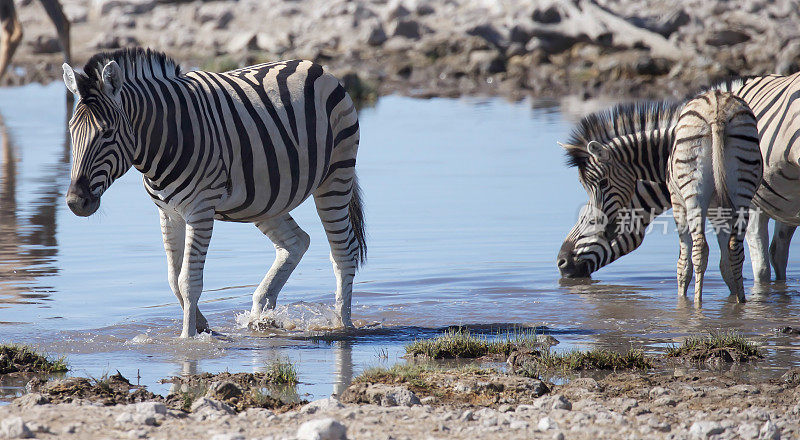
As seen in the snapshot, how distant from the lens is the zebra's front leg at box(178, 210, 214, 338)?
7.11m

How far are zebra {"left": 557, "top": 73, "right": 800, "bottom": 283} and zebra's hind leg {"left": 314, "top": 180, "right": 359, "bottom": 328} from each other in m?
2.33

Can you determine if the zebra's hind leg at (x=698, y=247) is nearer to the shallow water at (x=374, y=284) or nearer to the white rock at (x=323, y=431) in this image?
the shallow water at (x=374, y=284)

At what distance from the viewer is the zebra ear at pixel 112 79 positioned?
6671 millimetres

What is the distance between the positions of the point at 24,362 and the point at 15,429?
1.88 meters

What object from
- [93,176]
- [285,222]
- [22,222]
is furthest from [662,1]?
[93,176]

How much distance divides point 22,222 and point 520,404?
8.12 meters

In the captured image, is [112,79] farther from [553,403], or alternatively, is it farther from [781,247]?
[781,247]

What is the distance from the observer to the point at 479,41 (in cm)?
2908

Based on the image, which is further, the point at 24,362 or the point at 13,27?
the point at 13,27

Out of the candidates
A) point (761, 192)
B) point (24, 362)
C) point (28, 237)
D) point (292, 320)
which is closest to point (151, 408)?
point (24, 362)

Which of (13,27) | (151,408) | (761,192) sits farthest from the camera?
(13,27)

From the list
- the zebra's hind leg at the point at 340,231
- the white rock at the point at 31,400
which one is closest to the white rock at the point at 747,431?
the white rock at the point at 31,400

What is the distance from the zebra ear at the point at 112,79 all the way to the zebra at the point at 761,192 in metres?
4.16

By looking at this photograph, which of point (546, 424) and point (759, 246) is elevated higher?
point (759, 246)
